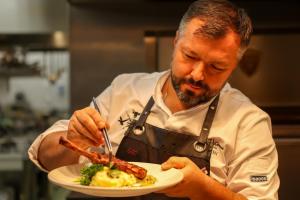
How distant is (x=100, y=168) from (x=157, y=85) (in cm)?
47

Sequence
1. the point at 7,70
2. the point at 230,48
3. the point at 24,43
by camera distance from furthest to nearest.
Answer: the point at 7,70, the point at 24,43, the point at 230,48

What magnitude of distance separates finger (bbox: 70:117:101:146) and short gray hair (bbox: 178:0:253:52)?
0.39 metres

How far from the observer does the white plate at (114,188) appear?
35.9 inches

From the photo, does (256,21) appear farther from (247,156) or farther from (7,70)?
(7,70)

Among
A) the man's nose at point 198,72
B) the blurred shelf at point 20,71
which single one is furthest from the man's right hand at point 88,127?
the blurred shelf at point 20,71

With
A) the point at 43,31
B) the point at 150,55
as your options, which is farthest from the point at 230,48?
the point at 43,31

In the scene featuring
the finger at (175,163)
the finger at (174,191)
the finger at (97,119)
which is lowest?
the finger at (174,191)

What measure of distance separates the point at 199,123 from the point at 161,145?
132 millimetres

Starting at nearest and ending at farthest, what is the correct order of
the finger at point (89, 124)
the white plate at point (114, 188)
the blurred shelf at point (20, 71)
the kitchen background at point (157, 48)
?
the white plate at point (114, 188) → the finger at point (89, 124) → the kitchen background at point (157, 48) → the blurred shelf at point (20, 71)

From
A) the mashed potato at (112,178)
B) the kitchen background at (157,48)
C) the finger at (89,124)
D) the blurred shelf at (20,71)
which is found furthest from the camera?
the blurred shelf at (20,71)

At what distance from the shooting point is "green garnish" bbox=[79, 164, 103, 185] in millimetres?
1032

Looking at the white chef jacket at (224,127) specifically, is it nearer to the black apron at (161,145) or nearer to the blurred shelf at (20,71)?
the black apron at (161,145)

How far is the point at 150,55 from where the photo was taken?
2.31 metres

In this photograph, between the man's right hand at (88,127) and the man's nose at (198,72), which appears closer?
the man's right hand at (88,127)
